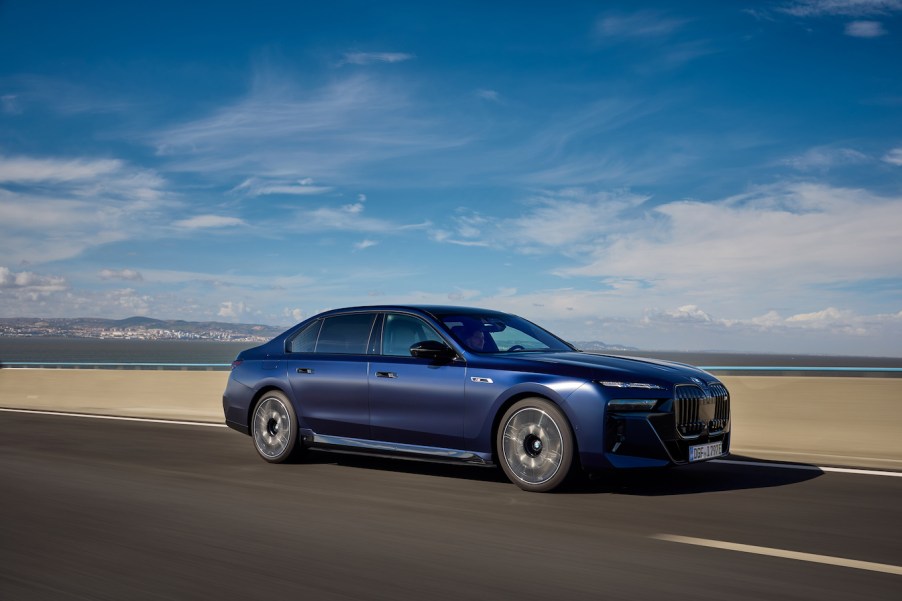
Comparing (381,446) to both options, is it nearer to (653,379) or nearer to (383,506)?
(383,506)

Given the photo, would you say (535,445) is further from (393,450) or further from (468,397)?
(393,450)

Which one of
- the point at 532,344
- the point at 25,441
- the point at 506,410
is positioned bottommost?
the point at 25,441

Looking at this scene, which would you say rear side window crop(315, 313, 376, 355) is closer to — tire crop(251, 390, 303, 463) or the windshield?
tire crop(251, 390, 303, 463)

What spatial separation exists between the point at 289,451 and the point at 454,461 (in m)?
2.14

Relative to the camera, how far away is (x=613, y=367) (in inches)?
303

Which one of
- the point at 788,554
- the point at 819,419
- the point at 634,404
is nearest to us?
the point at 788,554

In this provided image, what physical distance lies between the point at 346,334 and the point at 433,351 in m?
1.52

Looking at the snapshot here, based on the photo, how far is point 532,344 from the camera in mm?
9133

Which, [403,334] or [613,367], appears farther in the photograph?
[403,334]

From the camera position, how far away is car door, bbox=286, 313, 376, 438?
9141 millimetres

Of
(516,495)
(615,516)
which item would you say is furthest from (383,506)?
(615,516)

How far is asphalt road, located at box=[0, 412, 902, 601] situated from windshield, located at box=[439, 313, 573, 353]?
1246mm

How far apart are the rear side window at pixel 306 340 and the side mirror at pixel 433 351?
1.75m

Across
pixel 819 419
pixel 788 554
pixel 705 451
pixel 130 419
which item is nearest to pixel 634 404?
pixel 705 451
